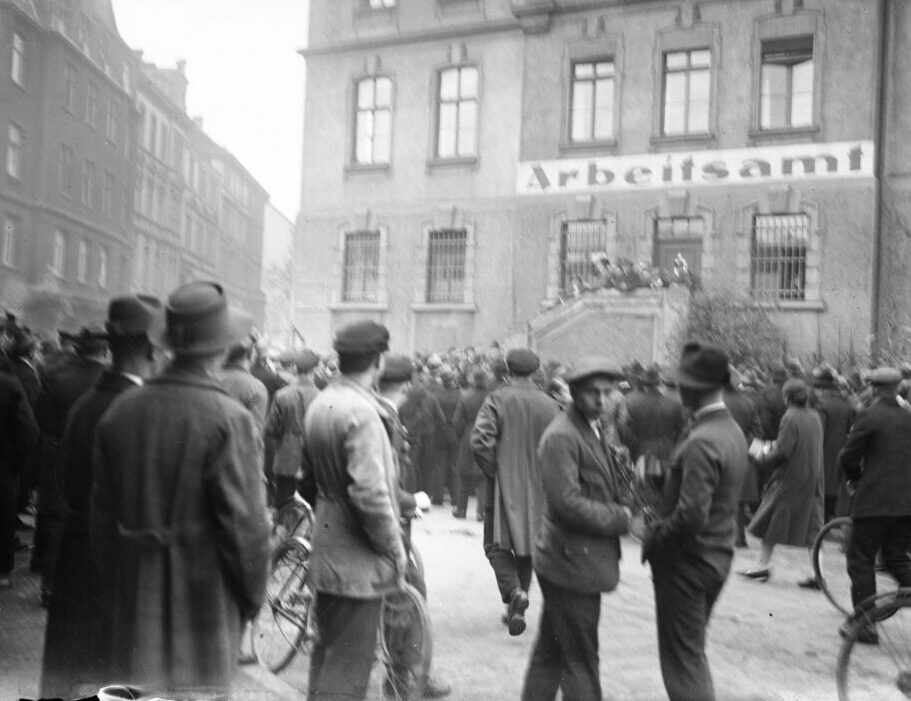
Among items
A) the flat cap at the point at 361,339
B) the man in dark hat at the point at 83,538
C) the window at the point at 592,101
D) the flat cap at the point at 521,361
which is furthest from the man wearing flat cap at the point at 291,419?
the window at the point at 592,101

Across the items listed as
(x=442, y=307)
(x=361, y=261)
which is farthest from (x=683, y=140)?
(x=361, y=261)

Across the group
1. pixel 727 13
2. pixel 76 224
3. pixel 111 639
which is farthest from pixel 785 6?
pixel 111 639

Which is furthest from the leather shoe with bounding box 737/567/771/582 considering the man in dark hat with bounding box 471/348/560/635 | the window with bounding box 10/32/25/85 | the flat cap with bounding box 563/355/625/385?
the window with bounding box 10/32/25/85

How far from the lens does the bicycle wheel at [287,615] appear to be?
5.30 meters

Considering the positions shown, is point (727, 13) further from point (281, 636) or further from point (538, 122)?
point (281, 636)

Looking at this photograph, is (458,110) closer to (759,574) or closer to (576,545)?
(759,574)

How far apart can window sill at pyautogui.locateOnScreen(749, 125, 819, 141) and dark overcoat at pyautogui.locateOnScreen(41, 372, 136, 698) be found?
1608 cm

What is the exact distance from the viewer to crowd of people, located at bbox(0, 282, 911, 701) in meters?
3.16

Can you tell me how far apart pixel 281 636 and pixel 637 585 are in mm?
3746

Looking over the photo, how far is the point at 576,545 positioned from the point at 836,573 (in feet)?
17.9

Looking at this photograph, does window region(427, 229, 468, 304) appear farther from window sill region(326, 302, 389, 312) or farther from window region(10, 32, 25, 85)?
window region(10, 32, 25, 85)

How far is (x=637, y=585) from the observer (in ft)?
26.3

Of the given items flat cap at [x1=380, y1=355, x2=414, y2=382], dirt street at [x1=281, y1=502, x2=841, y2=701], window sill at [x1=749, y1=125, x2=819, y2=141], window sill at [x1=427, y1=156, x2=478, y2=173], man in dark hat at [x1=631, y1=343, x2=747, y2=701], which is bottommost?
dirt street at [x1=281, y1=502, x2=841, y2=701]

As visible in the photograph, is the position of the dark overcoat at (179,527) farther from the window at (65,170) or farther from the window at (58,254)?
the window at (65,170)
